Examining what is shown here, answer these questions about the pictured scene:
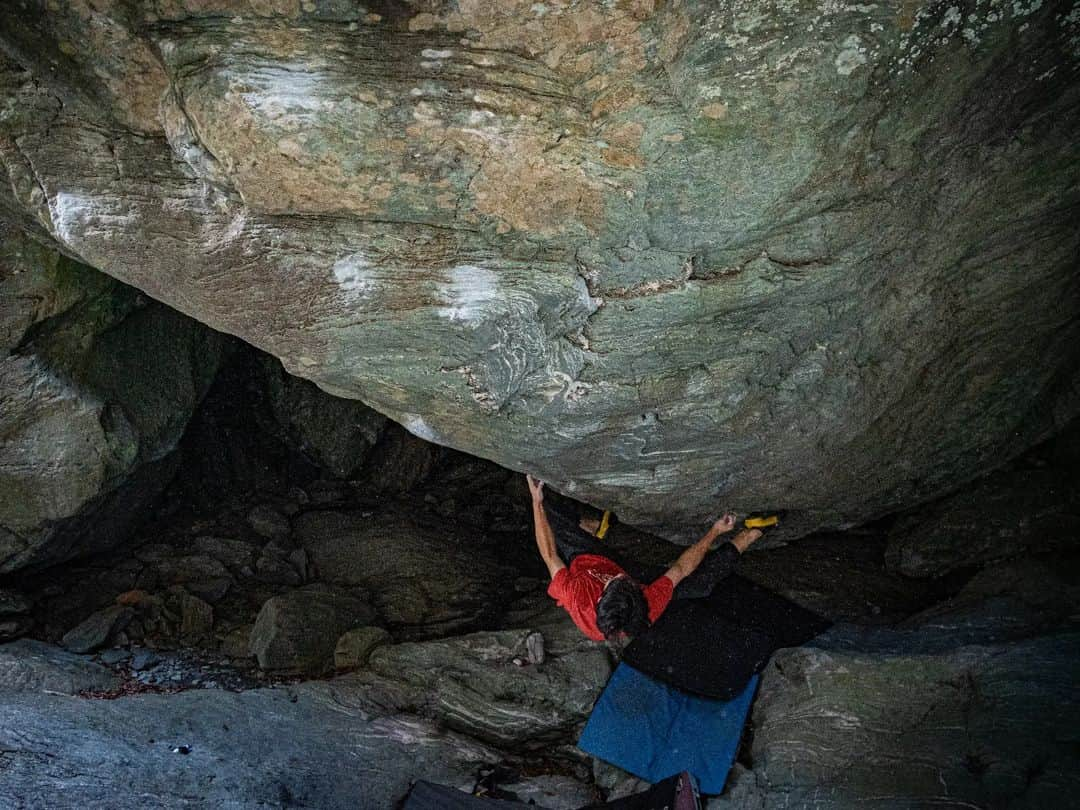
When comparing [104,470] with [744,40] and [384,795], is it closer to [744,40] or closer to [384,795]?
[384,795]

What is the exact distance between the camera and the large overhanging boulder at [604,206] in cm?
373

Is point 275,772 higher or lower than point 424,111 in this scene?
lower

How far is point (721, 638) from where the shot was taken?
262 inches

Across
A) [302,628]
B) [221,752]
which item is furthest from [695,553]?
[221,752]

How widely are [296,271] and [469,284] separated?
971 millimetres

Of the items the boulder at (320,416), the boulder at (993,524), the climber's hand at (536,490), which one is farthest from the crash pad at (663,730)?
the boulder at (320,416)

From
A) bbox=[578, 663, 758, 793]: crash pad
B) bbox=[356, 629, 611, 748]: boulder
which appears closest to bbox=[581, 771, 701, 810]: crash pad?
bbox=[578, 663, 758, 793]: crash pad

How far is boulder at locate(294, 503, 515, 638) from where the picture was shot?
8.01m

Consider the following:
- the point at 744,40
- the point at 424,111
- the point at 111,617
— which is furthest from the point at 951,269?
the point at 111,617

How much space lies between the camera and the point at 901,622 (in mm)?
6512

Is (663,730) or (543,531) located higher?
(543,531)

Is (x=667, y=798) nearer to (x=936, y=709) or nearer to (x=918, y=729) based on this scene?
(x=918, y=729)

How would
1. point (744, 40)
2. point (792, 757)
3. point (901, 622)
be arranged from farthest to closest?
point (901, 622), point (792, 757), point (744, 40)

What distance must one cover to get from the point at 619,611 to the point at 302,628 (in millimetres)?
3234
